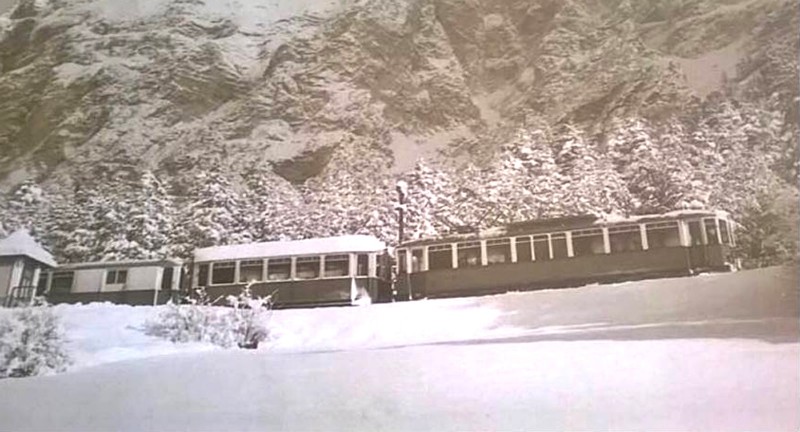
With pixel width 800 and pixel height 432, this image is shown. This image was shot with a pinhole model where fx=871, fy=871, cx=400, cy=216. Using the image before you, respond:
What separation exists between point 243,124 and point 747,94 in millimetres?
2319

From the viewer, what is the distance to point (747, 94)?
12.7 ft

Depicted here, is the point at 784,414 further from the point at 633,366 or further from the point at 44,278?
the point at 44,278

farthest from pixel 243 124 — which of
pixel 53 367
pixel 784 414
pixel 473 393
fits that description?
pixel 784 414

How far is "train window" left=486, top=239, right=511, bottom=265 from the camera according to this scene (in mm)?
3816

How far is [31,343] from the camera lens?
3820 millimetres

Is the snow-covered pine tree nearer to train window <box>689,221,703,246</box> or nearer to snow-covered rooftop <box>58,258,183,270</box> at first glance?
snow-covered rooftop <box>58,258,183,270</box>

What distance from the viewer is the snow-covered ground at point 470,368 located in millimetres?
3432

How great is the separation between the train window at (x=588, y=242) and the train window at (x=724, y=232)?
0.49 m

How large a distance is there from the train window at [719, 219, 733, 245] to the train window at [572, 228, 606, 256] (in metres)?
0.49

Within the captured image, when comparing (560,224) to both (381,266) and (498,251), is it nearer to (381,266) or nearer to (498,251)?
(498,251)

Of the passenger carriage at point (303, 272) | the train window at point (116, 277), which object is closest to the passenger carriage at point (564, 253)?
the passenger carriage at point (303, 272)

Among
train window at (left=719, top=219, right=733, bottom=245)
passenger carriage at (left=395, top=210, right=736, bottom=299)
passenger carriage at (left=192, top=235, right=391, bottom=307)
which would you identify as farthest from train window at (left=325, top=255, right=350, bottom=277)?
train window at (left=719, top=219, right=733, bottom=245)

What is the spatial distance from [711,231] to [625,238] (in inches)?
13.9

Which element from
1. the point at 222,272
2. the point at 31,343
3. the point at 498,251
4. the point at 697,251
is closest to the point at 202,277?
the point at 222,272
